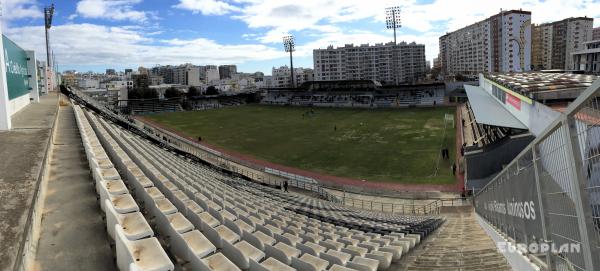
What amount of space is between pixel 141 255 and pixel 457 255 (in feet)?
21.5

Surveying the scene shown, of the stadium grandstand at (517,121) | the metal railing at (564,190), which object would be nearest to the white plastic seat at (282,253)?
the metal railing at (564,190)

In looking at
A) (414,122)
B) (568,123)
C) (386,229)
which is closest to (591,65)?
(414,122)

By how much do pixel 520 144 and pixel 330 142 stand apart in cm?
1926

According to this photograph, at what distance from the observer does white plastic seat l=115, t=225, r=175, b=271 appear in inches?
133

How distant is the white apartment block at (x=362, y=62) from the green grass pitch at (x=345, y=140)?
73177 mm

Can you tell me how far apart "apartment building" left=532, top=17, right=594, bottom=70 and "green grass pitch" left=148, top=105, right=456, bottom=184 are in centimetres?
8345

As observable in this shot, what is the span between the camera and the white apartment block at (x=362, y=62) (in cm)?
13350

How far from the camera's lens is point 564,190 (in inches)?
140

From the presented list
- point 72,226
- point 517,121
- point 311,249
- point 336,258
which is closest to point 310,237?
point 311,249

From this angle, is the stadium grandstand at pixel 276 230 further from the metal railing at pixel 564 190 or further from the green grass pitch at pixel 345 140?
the green grass pitch at pixel 345 140

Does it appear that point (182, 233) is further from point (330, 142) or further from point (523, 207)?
point (330, 142)

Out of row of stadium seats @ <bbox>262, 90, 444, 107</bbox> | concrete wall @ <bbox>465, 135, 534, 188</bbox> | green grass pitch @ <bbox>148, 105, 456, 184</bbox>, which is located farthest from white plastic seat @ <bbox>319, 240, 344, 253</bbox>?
row of stadium seats @ <bbox>262, 90, 444, 107</bbox>

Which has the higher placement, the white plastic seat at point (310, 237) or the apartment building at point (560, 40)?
the apartment building at point (560, 40)

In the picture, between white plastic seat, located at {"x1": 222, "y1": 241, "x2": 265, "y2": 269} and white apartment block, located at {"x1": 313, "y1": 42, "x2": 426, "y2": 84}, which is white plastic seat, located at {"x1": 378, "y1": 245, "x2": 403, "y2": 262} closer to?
white plastic seat, located at {"x1": 222, "y1": 241, "x2": 265, "y2": 269}
